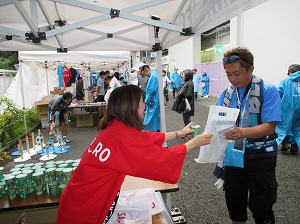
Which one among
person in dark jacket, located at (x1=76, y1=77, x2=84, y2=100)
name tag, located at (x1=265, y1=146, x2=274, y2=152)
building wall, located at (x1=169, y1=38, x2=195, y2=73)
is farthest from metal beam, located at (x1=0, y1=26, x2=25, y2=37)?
building wall, located at (x1=169, y1=38, x2=195, y2=73)

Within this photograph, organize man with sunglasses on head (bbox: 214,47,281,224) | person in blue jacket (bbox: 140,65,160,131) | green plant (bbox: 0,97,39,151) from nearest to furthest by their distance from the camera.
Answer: man with sunglasses on head (bbox: 214,47,281,224) < person in blue jacket (bbox: 140,65,160,131) < green plant (bbox: 0,97,39,151)

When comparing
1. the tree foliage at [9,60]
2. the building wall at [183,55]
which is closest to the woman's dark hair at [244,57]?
the building wall at [183,55]

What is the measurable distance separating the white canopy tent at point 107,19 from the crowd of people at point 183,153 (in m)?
Result: 0.47

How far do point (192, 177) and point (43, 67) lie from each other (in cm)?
1031

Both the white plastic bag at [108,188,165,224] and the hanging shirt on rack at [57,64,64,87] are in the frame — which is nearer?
the white plastic bag at [108,188,165,224]

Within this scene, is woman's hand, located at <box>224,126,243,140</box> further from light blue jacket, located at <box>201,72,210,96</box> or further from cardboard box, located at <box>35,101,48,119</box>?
light blue jacket, located at <box>201,72,210,96</box>

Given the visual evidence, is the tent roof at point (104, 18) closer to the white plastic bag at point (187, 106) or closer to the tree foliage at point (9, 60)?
the white plastic bag at point (187, 106)

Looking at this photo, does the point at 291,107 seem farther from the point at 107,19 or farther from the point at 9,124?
the point at 9,124

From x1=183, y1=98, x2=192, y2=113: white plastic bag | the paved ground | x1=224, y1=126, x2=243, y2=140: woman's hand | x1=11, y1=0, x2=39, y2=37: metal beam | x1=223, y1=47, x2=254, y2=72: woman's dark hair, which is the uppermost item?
x1=11, y1=0, x2=39, y2=37: metal beam

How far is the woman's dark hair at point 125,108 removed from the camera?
151 cm

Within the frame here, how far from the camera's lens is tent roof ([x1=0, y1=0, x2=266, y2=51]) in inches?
80.8

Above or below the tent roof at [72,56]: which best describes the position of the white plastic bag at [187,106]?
below

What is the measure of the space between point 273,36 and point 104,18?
8.81 m

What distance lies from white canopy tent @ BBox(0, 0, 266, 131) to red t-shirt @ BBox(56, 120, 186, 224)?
116 cm
